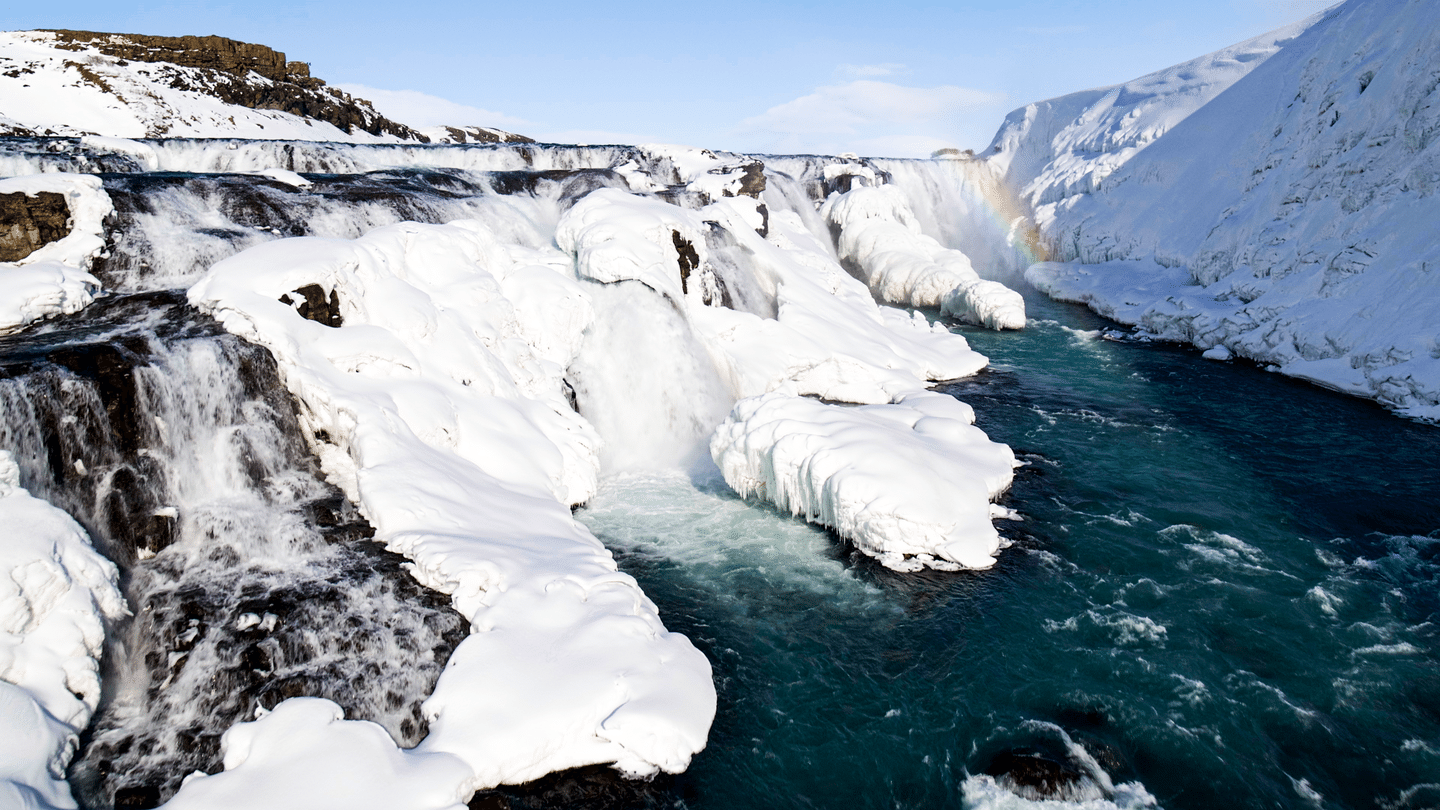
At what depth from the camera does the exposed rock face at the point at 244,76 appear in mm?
47875

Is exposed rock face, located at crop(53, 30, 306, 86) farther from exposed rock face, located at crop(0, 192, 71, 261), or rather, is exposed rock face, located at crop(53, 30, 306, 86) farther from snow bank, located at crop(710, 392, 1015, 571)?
snow bank, located at crop(710, 392, 1015, 571)

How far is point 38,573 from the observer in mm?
7906

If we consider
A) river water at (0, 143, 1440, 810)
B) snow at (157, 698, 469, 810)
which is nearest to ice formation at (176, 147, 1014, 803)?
snow at (157, 698, 469, 810)

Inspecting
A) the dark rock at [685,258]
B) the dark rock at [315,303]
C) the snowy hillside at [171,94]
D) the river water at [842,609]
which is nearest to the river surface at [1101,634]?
the river water at [842,609]

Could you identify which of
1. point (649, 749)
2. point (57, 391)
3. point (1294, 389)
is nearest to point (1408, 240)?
point (1294, 389)

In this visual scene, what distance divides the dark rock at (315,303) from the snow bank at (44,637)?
14.7 feet

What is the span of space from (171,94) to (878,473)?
162 feet

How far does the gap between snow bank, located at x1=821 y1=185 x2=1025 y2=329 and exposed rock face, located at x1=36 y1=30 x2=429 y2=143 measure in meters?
32.4

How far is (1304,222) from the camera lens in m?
26.5

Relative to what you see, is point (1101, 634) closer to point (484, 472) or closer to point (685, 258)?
point (484, 472)

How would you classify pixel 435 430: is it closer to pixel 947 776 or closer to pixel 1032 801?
pixel 947 776

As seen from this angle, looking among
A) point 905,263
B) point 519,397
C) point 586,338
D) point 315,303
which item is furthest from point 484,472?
point 905,263

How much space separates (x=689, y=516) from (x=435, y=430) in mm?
4504

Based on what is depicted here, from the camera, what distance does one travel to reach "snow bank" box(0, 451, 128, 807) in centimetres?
668
